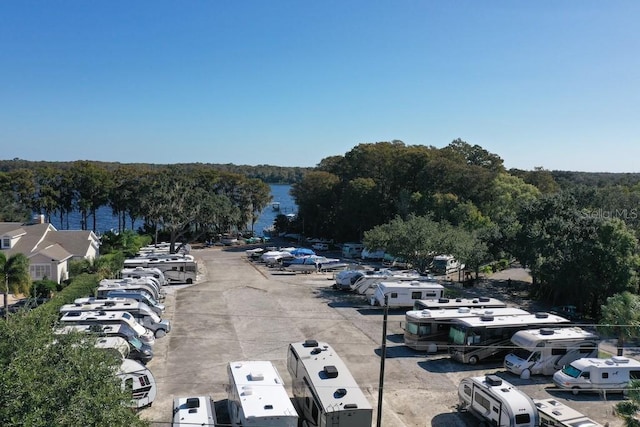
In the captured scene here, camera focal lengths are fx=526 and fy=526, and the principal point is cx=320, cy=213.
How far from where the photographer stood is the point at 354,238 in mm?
61875

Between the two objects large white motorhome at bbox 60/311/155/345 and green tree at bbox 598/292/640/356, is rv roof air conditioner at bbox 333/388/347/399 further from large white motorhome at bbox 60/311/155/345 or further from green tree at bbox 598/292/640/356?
green tree at bbox 598/292/640/356

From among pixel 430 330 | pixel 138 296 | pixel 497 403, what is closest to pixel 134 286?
pixel 138 296

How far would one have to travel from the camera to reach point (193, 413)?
13.6 m

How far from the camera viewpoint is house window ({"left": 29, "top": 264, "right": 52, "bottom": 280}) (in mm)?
32750

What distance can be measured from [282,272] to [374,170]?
2576 cm

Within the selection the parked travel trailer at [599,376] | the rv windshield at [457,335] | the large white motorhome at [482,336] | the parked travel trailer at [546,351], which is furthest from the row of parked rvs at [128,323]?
the parked travel trailer at [599,376]

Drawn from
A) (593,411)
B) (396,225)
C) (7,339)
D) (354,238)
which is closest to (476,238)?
(396,225)

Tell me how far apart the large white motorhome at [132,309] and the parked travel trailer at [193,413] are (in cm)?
973

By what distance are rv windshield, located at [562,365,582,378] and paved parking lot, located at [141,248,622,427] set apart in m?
0.76

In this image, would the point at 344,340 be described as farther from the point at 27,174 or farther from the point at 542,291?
the point at 27,174

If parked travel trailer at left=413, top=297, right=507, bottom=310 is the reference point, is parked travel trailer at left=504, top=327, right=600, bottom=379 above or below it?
below

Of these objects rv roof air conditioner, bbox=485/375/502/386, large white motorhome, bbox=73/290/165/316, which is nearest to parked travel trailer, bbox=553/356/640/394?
rv roof air conditioner, bbox=485/375/502/386

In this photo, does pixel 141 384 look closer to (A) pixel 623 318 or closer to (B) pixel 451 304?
(B) pixel 451 304

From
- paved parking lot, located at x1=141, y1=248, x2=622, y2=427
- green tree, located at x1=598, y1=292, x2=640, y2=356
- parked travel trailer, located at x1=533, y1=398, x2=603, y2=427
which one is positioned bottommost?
paved parking lot, located at x1=141, y1=248, x2=622, y2=427
